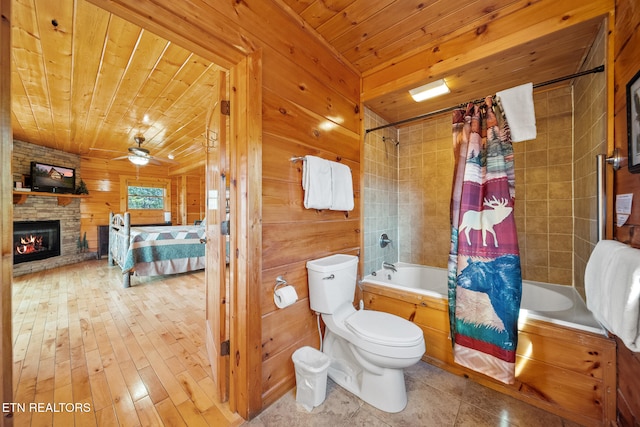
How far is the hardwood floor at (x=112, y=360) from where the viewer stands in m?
1.30

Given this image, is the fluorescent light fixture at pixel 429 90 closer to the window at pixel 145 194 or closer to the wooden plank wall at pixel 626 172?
the wooden plank wall at pixel 626 172

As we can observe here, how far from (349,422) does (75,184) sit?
667 centimetres

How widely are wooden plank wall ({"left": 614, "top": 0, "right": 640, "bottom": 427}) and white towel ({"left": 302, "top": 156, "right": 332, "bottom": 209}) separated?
56.5 inches

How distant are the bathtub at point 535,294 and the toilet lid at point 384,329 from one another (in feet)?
1.46

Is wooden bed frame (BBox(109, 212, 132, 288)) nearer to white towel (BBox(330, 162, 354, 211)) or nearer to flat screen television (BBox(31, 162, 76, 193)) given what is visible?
flat screen television (BBox(31, 162, 76, 193))

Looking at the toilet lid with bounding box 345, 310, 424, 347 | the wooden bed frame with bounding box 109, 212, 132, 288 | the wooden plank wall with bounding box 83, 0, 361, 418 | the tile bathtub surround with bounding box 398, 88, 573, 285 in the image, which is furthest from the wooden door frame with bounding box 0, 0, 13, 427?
the wooden bed frame with bounding box 109, 212, 132, 288

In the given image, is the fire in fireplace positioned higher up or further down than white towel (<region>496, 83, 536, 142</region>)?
further down

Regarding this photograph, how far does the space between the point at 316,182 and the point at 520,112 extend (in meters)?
1.31

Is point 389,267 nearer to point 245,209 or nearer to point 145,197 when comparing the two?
point 245,209

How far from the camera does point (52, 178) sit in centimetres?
446

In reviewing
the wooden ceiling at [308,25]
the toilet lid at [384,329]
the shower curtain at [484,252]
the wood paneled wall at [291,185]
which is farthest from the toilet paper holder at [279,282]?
the wooden ceiling at [308,25]

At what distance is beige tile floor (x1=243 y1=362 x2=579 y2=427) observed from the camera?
4.07 ft

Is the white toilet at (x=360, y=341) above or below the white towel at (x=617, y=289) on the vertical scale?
below

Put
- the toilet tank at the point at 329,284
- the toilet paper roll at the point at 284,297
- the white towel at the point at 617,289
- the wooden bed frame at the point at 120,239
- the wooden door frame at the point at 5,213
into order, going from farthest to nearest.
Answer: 1. the wooden bed frame at the point at 120,239
2. the toilet tank at the point at 329,284
3. the toilet paper roll at the point at 284,297
4. the white towel at the point at 617,289
5. the wooden door frame at the point at 5,213
